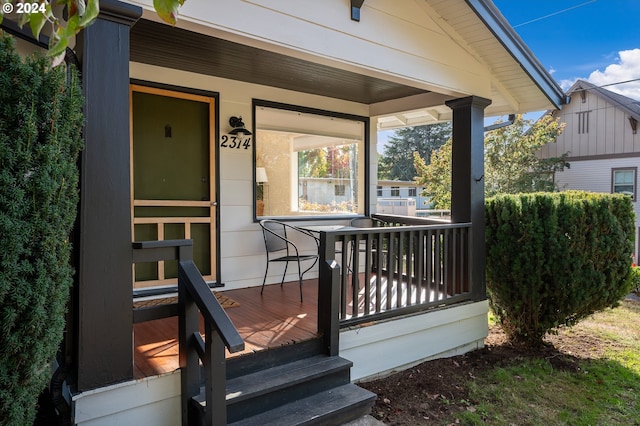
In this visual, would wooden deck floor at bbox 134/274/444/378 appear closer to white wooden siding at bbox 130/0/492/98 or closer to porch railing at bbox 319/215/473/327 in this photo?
porch railing at bbox 319/215/473/327

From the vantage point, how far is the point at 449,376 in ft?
12.0

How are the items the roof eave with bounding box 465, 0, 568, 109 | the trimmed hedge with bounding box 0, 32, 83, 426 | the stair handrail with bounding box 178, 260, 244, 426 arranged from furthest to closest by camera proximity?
the roof eave with bounding box 465, 0, 568, 109 → the stair handrail with bounding box 178, 260, 244, 426 → the trimmed hedge with bounding box 0, 32, 83, 426

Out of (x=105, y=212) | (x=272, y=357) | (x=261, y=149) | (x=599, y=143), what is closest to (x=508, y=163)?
(x=599, y=143)

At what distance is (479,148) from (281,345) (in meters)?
2.89

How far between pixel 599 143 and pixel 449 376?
46.9ft

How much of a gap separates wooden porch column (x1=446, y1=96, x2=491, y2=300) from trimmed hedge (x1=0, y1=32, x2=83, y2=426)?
3.61 metres

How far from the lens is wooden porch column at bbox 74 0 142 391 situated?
2.12m

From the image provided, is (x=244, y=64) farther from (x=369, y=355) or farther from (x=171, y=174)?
(x=369, y=355)

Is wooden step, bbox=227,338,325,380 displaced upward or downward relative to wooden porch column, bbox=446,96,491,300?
downward

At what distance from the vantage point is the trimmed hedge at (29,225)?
1.55m

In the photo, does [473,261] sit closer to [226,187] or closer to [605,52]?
[226,187]

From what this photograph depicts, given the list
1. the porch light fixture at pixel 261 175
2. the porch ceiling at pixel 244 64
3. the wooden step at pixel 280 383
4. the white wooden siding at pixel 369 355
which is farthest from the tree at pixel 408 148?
the wooden step at pixel 280 383

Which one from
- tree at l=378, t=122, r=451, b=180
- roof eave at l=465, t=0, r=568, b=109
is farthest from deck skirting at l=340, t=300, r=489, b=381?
tree at l=378, t=122, r=451, b=180

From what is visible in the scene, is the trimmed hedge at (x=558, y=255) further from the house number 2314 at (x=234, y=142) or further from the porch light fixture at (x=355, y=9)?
the house number 2314 at (x=234, y=142)
